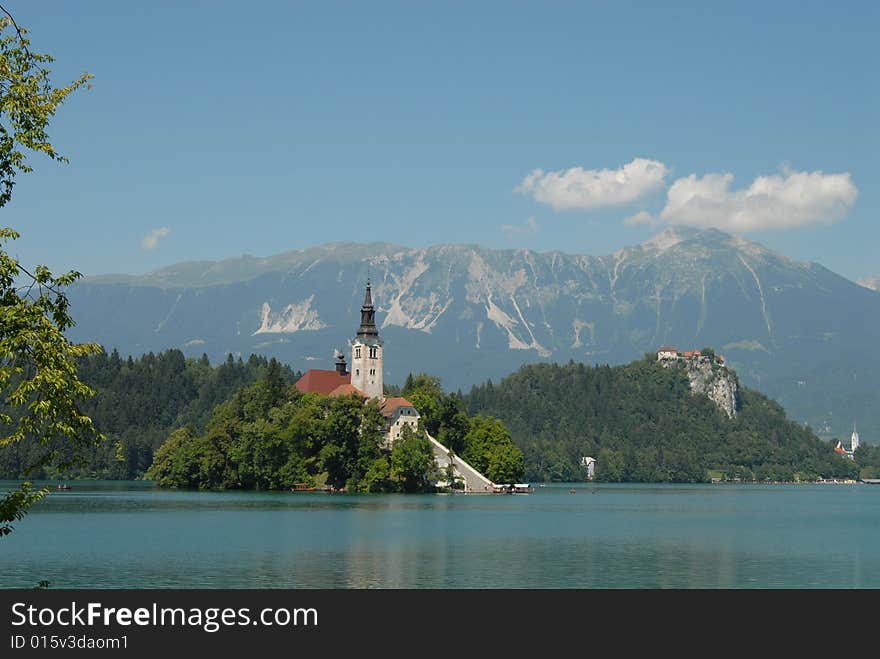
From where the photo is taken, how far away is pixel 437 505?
13338cm

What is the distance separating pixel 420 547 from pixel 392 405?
314 feet

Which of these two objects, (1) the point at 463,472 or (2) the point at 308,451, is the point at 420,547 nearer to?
(2) the point at 308,451

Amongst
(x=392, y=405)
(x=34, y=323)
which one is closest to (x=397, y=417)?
(x=392, y=405)

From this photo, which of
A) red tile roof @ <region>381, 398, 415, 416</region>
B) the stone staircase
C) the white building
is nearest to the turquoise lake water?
the white building

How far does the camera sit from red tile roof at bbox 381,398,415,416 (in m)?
171

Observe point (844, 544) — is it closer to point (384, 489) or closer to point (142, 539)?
point (142, 539)

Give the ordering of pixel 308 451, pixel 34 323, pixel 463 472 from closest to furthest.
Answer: pixel 34 323 < pixel 308 451 < pixel 463 472

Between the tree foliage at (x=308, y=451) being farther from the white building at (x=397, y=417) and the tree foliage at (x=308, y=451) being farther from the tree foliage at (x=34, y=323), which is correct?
the tree foliage at (x=34, y=323)

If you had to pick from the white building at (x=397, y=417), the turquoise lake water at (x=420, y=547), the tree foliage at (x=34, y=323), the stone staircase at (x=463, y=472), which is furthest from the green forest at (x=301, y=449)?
the tree foliage at (x=34, y=323)

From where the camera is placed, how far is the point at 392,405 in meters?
172

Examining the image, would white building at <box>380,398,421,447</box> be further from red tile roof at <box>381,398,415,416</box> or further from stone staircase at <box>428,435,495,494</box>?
stone staircase at <box>428,435,495,494</box>

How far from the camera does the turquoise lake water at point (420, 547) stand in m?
58.7

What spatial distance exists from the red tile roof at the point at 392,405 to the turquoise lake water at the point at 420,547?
130 ft
